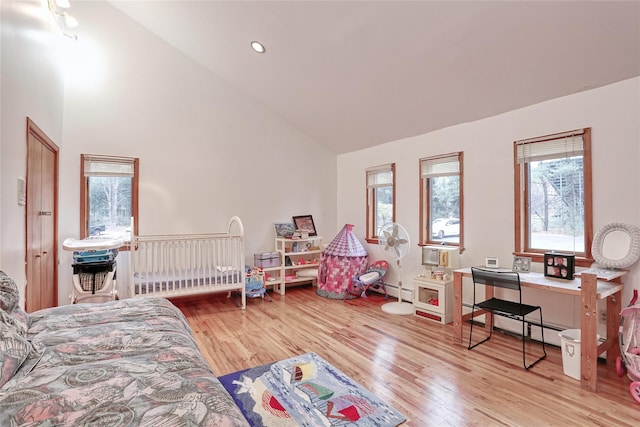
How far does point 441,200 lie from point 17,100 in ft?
13.1

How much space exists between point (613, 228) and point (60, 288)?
17.9 feet

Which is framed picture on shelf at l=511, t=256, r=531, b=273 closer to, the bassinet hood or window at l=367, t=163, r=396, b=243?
window at l=367, t=163, r=396, b=243

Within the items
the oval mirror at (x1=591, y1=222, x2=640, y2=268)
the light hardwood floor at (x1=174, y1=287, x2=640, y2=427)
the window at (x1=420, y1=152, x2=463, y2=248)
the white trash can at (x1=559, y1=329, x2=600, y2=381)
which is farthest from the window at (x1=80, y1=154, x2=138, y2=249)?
the oval mirror at (x1=591, y1=222, x2=640, y2=268)

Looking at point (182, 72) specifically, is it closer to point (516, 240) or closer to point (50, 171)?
point (50, 171)

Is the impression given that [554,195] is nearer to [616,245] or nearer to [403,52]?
[616,245]

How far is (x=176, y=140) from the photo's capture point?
13.9 ft

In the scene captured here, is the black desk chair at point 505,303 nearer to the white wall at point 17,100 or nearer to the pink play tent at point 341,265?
the pink play tent at point 341,265

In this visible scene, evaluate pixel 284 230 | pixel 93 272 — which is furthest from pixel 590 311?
pixel 93 272

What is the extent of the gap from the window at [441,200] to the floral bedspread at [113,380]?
3107 millimetres

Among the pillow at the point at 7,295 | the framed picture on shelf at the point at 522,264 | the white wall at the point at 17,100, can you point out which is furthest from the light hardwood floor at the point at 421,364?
the white wall at the point at 17,100

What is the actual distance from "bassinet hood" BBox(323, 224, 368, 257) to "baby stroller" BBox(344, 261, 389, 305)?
279 mm

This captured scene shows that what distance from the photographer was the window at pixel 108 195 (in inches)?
148

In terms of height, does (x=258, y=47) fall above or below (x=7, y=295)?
above

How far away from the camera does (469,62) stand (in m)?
2.71
